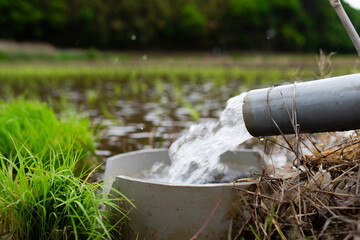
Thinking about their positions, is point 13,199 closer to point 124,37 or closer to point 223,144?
point 223,144

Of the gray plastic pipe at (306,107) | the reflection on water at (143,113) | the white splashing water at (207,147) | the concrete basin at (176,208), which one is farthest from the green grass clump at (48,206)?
the reflection on water at (143,113)

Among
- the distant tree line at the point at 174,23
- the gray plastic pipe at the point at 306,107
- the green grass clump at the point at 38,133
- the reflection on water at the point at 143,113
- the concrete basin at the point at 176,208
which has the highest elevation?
the distant tree line at the point at 174,23

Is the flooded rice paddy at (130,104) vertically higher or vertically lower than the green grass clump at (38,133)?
lower

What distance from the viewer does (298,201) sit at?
5.44 ft

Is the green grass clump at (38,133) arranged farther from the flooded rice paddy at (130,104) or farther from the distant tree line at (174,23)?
the distant tree line at (174,23)

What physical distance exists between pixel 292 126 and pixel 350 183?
33cm

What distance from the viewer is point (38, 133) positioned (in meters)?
3.10

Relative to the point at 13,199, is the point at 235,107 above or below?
above

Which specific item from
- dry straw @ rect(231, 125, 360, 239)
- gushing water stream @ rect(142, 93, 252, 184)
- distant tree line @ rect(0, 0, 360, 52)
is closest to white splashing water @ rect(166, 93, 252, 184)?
gushing water stream @ rect(142, 93, 252, 184)

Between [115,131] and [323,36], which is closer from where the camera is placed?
[115,131]

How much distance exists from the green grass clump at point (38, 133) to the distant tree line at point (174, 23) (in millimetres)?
35373

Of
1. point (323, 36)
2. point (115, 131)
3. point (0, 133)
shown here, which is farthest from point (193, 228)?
point (323, 36)

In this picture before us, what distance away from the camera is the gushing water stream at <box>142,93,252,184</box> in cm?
196

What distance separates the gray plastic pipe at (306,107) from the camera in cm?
159
